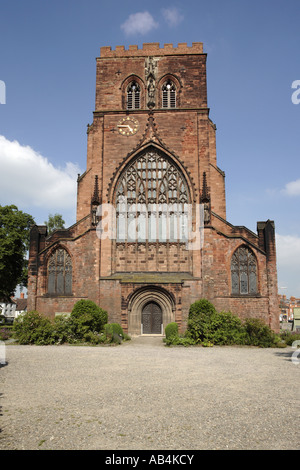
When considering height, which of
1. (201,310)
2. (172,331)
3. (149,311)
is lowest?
(172,331)

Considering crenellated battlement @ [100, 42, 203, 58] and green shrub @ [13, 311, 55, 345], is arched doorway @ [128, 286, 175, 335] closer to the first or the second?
green shrub @ [13, 311, 55, 345]

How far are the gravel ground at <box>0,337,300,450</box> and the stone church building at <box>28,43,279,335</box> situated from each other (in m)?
10.9

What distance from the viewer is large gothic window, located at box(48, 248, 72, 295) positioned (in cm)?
2639

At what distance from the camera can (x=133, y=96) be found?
29719 mm

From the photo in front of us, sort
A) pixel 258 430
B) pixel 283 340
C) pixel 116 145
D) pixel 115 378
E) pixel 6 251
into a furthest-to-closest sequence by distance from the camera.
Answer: pixel 6 251 → pixel 116 145 → pixel 283 340 → pixel 115 378 → pixel 258 430

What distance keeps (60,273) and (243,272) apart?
12814 mm

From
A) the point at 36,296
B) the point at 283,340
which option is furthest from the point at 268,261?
the point at 36,296

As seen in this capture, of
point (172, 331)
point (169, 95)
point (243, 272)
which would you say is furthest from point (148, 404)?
point (169, 95)

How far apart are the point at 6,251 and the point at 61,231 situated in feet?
27.2

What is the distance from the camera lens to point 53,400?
26.6 ft

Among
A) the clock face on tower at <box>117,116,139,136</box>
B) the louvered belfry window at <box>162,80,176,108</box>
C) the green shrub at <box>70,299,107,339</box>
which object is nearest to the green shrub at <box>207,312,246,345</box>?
the green shrub at <box>70,299,107,339</box>

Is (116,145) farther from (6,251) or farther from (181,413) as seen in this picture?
(181,413)

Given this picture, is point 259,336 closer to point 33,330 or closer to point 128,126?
point 33,330

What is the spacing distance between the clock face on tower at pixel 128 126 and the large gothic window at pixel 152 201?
82.0 inches
